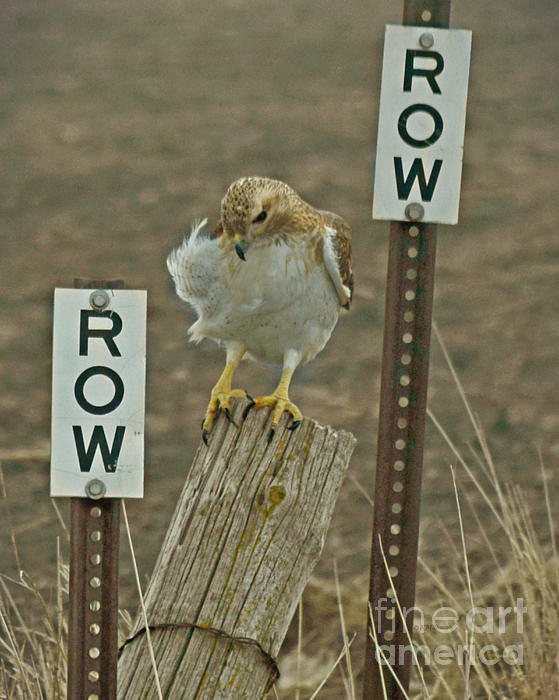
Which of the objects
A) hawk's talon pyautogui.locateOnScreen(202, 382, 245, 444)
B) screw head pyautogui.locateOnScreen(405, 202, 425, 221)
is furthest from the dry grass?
screw head pyautogui.locateOnScreen(405, 202, 425, 221)

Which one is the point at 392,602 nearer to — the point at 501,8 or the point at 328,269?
the point at 328,269

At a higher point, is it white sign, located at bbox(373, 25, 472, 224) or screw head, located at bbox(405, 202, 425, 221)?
white sign, located at bbox(373, 25, 472, 224)

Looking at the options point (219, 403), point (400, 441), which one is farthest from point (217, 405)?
point (400, 441)

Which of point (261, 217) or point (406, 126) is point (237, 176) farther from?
point (406, 126)

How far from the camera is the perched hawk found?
3.38 metres

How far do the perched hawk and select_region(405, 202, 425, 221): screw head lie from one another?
1.98 ft

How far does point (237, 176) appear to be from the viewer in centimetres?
959

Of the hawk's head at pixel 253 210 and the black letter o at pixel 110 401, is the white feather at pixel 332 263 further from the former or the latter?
the black letter o at pixel 110 401

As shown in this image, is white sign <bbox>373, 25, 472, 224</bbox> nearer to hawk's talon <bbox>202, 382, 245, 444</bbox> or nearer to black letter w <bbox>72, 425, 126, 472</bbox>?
hawk's talon <bbox>202, 382, 245, 444</bbox>

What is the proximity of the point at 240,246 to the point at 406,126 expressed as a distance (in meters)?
0.70

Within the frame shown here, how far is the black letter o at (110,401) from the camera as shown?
2338mm

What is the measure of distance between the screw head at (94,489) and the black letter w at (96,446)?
26 mm

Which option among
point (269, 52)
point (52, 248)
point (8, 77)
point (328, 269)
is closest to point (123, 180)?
point (52, 248)

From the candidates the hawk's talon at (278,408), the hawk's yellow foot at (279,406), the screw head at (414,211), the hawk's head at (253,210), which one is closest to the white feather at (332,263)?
the hawk's head at (253,210)
